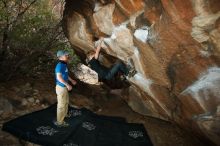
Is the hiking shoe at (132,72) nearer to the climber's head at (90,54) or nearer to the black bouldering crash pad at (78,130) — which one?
the black bouldering crash pad at (78,130)

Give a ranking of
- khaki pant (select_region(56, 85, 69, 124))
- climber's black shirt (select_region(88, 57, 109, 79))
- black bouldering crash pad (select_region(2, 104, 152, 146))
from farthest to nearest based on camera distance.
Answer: climber's black shirt (select_region(88, 57, 109, 79))
khaki pant (select_region(56, 85, 69, 124))
black bouldering crash pad (select_region(2, 104, 152, 146))

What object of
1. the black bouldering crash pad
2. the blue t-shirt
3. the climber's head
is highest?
the climber's head

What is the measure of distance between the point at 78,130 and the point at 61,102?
2.44 ft

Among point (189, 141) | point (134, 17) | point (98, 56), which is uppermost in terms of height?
point (134, 17)

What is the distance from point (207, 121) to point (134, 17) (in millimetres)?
2665

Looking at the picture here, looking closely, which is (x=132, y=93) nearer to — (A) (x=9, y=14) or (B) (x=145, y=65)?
(B) (x=145, y=65)

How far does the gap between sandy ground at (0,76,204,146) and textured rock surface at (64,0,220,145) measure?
406mm

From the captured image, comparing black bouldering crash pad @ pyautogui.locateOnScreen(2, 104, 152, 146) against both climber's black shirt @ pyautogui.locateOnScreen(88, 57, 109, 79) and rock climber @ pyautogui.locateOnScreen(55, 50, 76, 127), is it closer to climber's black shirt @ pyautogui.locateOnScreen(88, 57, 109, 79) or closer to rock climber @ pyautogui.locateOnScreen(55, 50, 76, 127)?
rock climber @ pyautogui.locateOnScreen(55, 50, 76, 127)

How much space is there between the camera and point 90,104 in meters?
9.90

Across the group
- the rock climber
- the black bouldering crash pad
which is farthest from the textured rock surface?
the rock climber

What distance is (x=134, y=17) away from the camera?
7656 mm

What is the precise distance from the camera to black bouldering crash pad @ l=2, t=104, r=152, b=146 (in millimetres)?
7465

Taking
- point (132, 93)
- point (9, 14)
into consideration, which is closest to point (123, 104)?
point (132, 93)

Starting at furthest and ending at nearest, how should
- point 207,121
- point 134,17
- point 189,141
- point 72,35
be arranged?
1. point 72,35
2. point 189,141
3. point 134,17
4. point 207,121
